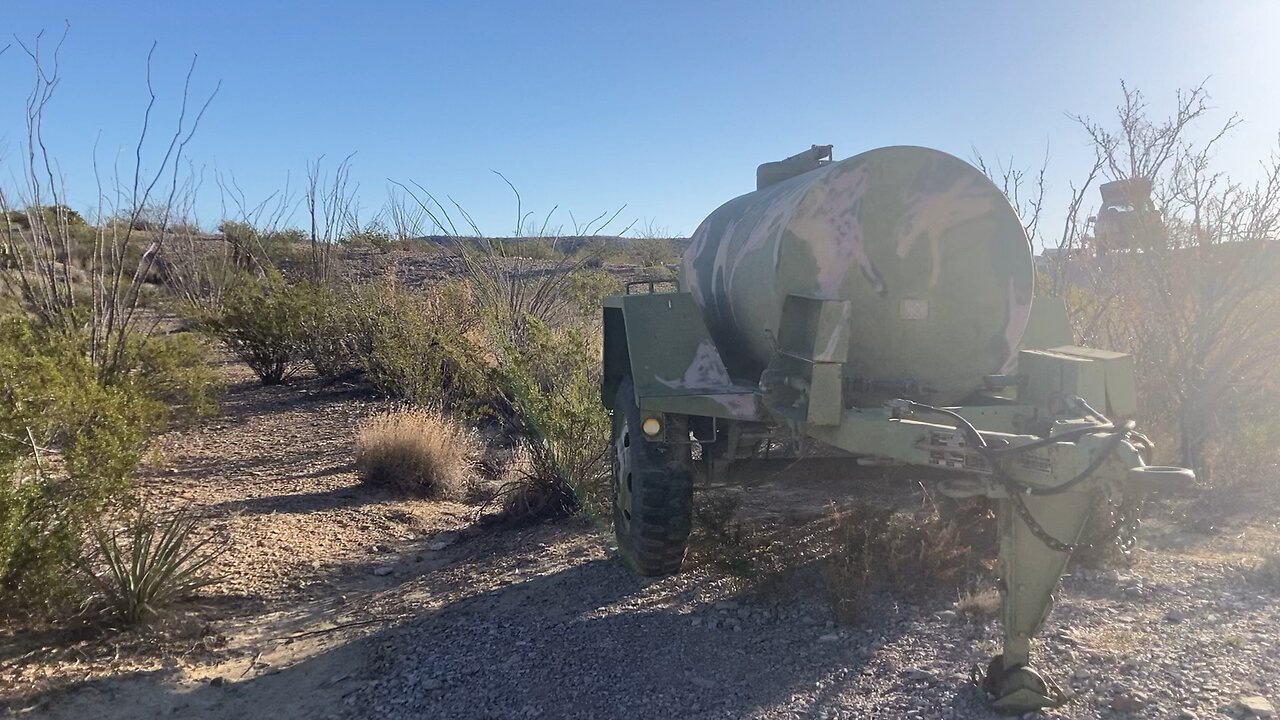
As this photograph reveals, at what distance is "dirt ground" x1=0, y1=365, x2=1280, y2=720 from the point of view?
144 inches

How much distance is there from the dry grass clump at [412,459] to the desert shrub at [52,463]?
6.13ft

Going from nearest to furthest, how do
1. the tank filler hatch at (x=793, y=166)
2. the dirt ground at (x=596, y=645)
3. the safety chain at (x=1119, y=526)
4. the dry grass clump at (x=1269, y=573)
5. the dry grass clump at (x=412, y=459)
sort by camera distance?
the safety chain at (x=1119, y=526) → the dirt ground at (x=596, y=645) → the dry grass clump at (x=1269, y=573) → the tank filler hatch at (x=793, y=166) → the dry grass clump at (x=412, y=459)

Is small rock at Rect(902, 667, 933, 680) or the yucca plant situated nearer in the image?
small rock at Rect(902, 667, 933, 680)

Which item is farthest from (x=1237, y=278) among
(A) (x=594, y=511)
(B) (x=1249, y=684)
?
(A) (x=594, y=511)

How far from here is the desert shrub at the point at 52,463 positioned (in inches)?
171

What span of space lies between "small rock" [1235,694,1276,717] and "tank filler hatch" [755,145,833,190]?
3.43m

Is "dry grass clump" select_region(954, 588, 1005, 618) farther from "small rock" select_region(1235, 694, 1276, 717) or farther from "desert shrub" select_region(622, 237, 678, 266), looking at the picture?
"desert shrub" select_region(622, 237, 678, 266)

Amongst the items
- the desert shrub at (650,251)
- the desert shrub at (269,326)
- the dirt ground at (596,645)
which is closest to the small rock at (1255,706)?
the dirt ground at (596,645)

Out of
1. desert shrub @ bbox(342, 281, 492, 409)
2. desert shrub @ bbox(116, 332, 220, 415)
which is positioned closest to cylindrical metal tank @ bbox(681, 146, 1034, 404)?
desert shrub @ bbox(342, 281, 492, 409)

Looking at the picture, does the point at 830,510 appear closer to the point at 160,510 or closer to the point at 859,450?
the point at 859,450

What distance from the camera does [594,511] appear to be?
6500mm

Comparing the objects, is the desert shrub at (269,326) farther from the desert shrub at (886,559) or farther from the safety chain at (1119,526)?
the safety chain at (1119,526)

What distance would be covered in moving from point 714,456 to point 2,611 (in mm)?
3562

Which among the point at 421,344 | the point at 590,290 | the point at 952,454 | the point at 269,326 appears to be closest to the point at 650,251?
the point at 590,290
